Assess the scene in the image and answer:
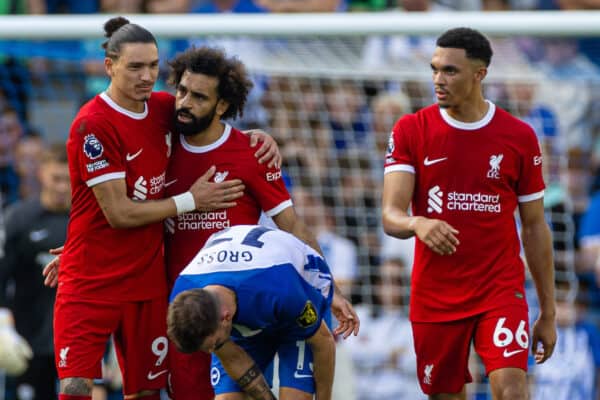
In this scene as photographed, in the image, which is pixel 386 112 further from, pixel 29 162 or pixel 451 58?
pixel 451 58

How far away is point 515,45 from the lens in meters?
10.6

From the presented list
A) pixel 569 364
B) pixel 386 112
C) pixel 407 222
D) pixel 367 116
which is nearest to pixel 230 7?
pixel 367 116

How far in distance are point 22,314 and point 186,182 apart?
3575 millimetres

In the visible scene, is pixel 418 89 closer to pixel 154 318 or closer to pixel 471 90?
pixel 471 90

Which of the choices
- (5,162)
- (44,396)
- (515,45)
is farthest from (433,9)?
(44,396)

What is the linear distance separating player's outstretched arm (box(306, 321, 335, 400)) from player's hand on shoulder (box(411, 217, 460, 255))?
70 centimetres

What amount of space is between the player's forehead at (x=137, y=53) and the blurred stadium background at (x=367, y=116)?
8.73 ft

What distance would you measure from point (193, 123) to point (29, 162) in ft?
14.9

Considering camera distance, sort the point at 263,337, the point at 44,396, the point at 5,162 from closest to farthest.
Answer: the point at 263,337
the point at 44,396
the point at 5,162

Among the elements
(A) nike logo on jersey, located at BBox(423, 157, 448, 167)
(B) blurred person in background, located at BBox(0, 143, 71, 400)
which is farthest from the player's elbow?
(B) blurred person in background, located at BBox(0, 143, 71, 400)

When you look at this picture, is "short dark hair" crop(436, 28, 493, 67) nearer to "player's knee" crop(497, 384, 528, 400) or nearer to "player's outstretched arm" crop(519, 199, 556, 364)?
"player's outstretched arm" crop(519, 199, 556, 364)

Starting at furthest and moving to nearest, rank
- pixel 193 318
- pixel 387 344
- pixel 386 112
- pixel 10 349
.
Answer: pixel 386 112, pixel 387 344, pixel 10 349, pixel 193 318

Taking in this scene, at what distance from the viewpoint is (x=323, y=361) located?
6.64m

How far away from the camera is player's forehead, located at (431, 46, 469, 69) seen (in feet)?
22.6
